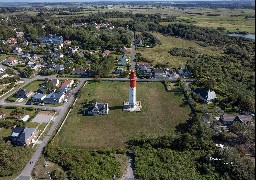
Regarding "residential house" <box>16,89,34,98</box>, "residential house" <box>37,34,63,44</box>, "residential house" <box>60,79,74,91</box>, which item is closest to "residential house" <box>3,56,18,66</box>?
"residential house" <box>60,79,74,91</box>

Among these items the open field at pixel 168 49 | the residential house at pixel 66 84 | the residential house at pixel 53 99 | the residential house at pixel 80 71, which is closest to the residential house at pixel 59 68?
the residential house at pixel 80 71

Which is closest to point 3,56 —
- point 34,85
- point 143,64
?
point 34,85

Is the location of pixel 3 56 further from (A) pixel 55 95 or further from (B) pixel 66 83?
(A) pixel 55 95

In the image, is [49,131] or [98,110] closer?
[49,131]

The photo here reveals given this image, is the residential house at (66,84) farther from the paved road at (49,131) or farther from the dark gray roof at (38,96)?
the dark gray roof at (38,96)

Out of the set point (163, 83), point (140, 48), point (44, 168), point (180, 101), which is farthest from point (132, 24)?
point (44, 168)

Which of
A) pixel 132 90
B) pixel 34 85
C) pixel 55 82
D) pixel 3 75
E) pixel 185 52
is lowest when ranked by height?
pixel 185 52

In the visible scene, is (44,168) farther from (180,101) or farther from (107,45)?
(107,45)
